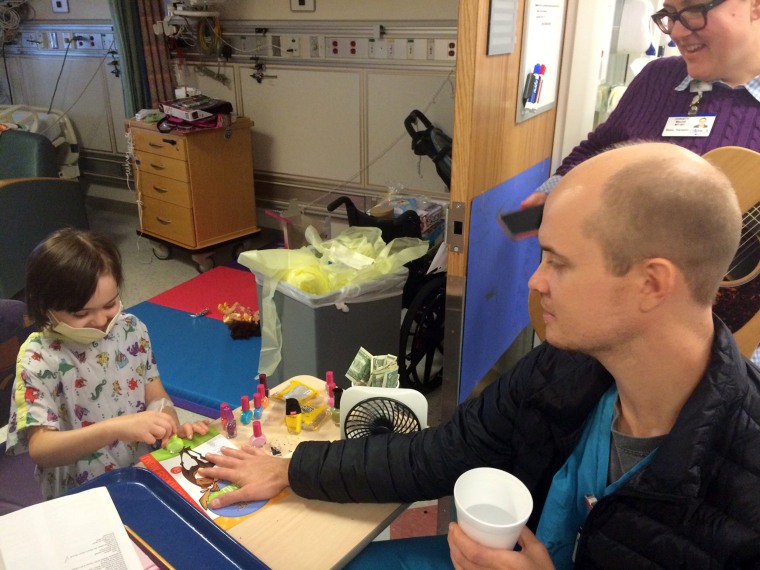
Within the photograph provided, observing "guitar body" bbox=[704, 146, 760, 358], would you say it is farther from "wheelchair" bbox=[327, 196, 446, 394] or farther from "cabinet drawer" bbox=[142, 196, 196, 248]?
"cabinet drawer" bbox=[142, 196, 196, 248]

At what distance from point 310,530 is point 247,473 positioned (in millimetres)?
158

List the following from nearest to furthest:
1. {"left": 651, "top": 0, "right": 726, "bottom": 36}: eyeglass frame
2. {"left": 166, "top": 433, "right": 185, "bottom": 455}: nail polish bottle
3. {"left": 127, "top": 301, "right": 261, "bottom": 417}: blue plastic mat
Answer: {"left": 166, "top": 433, "right": 185, "bottom": 455}: nail polish bottle
{"left": 651, "top": 0, "right": 726, "bottom": 36}: eyeglass frame
{"left": 127, "top": 301, "right": 261, "bottom": 417}: blue plastic mat

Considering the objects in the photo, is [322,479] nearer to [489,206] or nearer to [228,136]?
[489,206]

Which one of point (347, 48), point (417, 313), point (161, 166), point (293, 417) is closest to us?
point (293, 417)

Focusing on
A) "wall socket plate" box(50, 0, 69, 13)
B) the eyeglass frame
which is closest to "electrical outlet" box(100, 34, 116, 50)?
"wall socket plate" box(50, 0, 69, 13)

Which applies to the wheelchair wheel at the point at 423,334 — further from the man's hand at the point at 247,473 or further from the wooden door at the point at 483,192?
the man's hand at the point at 247,473

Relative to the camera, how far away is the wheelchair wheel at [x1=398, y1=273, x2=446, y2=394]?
8.25 feet

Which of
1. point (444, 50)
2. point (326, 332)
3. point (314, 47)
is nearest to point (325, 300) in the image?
point (326, 332)

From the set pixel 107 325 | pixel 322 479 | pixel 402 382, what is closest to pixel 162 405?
pixel 107 325

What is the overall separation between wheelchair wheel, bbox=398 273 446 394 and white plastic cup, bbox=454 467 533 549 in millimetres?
1540

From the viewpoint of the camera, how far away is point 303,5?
Result: 386 centimetres

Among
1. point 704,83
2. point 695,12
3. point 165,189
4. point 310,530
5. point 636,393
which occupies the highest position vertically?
point 695,12

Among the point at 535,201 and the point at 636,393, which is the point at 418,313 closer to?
the point at 535,201

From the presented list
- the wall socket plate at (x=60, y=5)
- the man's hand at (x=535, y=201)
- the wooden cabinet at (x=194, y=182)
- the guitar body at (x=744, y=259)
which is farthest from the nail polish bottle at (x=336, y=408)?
the wall socket plate at (x=60, y=5)
